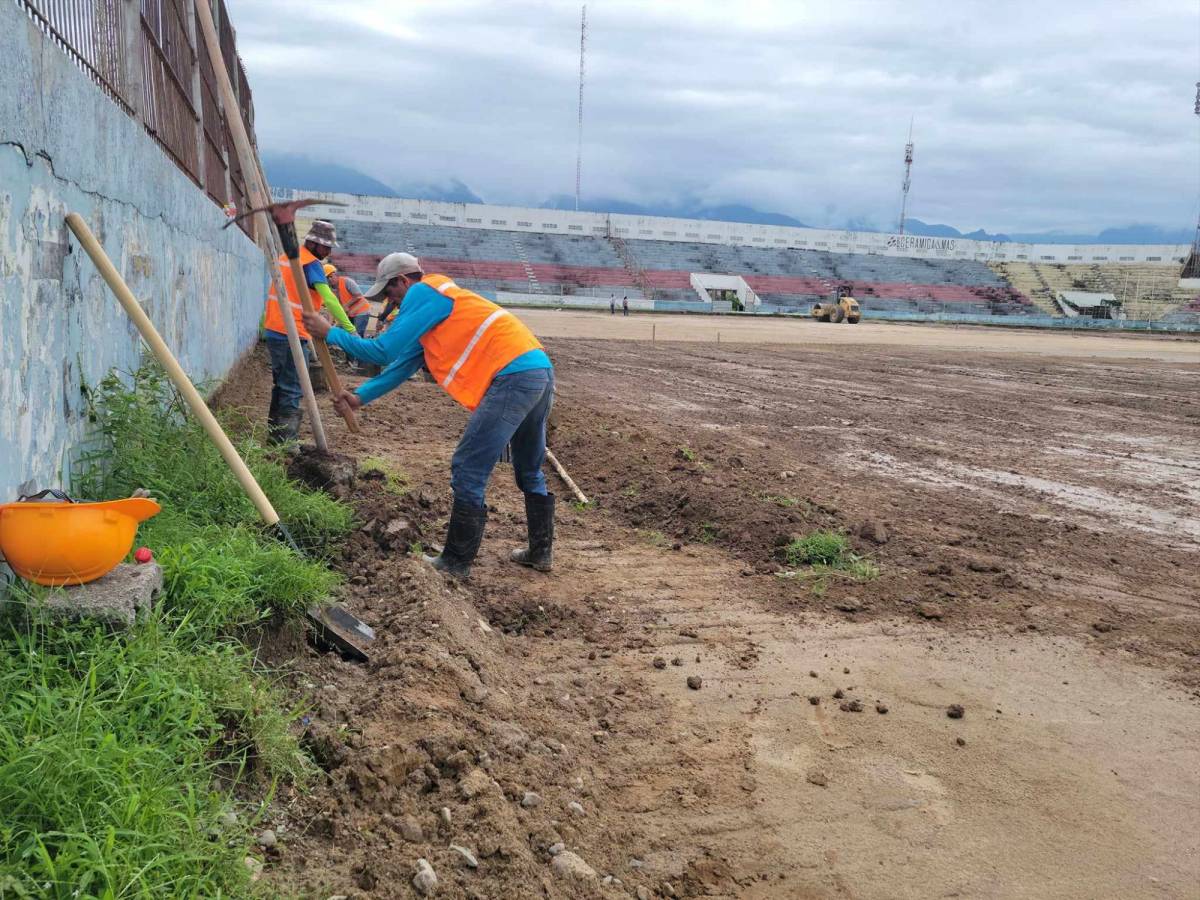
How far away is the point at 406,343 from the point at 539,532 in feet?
4.51

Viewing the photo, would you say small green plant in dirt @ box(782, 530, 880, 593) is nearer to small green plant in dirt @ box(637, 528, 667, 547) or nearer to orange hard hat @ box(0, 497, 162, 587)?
small green plant in dirt @ box(637, 528, 667, 547)

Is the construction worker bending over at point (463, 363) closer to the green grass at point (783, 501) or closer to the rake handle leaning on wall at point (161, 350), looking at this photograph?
the rake handle leaning on wall at point (161, 350)

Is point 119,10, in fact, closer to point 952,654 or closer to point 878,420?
point 952,654

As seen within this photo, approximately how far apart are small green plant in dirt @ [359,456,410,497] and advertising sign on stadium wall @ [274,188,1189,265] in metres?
55.5

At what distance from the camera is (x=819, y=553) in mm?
5633

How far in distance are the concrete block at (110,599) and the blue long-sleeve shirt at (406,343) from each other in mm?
1922

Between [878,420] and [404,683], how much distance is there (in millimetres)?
9603

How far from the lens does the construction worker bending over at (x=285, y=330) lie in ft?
21.9

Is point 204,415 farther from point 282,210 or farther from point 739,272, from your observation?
point 739,272

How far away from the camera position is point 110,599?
2803 mm

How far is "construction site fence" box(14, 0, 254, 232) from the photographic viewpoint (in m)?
4.32

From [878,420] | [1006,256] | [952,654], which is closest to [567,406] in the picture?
[878,420]

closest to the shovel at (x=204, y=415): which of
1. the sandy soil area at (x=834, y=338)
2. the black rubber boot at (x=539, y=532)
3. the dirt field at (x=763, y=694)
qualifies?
the dirt field at (x=763, y=694)

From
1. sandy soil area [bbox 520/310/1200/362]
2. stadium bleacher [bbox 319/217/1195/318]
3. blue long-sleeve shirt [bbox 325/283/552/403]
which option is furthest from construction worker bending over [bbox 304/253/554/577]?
stadium bleacher [bbox 319/217/1195/318]
